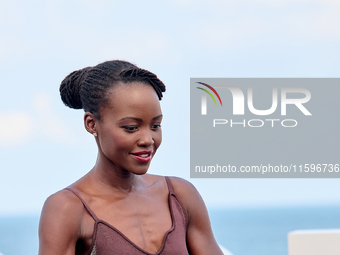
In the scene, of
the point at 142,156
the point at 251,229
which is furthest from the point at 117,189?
the point at 251,229

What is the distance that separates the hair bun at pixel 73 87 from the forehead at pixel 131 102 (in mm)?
129

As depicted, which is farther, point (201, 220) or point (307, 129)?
point (307, 129)

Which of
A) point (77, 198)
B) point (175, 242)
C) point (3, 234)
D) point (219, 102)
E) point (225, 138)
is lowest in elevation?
point (3, 234)

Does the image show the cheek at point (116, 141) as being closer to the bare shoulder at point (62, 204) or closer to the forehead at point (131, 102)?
the forehead at point (131, 102)

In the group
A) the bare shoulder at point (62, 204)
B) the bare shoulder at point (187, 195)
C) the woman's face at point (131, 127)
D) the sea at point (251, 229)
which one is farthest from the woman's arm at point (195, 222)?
the sea at point (251, 229)

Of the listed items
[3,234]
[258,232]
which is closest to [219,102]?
[258,232]

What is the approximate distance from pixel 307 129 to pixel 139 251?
523 inches

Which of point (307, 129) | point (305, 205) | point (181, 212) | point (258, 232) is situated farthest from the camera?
point (305, 205)

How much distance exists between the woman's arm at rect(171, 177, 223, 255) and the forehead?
28cm

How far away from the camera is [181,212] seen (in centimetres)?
180

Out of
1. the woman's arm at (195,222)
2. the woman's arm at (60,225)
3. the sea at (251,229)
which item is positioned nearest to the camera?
the woman's arm at (60,225)

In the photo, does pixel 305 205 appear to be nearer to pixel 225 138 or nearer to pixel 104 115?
pixel 225 138

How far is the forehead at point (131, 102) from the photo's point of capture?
5.43 ft

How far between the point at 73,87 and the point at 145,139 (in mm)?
277
